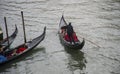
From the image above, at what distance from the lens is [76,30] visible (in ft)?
61.1

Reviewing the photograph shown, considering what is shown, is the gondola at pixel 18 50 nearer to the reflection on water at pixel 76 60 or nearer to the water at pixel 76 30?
the water at pixel 76 30

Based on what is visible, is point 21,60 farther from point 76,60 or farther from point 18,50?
point 76,60

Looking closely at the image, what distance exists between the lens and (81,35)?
17.6m

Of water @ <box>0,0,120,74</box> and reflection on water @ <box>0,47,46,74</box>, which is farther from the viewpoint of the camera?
water @ <box>0,0,120,74</box>

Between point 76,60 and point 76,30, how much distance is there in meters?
4.69

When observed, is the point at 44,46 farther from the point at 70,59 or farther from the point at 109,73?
the point at 109,73

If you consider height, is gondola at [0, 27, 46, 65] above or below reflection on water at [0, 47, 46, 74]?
above

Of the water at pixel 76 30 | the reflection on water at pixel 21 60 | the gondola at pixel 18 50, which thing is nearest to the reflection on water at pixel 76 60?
the water at pixel 76 30

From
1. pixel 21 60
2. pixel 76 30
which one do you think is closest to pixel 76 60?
pixel 21 60

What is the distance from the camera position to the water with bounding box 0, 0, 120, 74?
13.6 metres

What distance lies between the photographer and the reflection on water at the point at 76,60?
13602 mm

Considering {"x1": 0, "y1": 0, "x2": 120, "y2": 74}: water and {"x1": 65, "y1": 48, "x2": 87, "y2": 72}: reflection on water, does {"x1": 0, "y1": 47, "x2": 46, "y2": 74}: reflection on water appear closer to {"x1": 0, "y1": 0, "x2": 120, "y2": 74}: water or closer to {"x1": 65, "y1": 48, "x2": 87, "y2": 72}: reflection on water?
{"x1": 0, "y1": 0, "x2": 120, "y2": 74}: water

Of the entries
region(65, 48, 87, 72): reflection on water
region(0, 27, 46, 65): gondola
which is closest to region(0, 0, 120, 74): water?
region(65, 48, 87, 72): reflection on water

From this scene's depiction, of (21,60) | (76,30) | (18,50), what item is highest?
(76,30)
